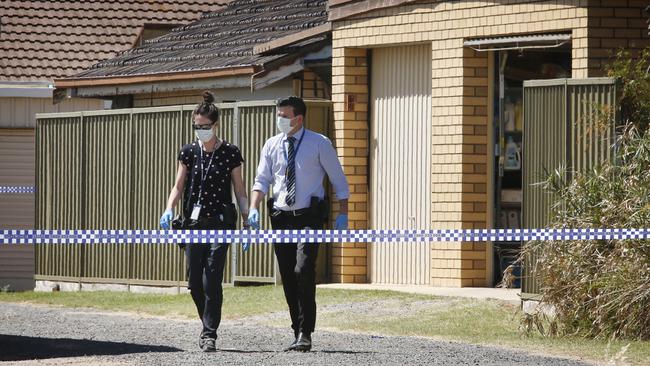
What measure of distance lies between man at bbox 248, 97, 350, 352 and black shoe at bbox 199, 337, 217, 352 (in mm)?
547

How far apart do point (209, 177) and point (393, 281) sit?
20.1 feet

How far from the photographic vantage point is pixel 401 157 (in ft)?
59.7

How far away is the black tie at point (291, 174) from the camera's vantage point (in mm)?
12250

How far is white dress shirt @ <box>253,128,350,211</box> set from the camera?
12.3 metres

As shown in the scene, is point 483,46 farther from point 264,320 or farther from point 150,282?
point 150,282

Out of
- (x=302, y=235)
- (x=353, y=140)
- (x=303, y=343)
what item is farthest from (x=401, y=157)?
(x=303, y=343)

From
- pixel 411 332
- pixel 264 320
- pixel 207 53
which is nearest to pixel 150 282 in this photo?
pixel 207 53

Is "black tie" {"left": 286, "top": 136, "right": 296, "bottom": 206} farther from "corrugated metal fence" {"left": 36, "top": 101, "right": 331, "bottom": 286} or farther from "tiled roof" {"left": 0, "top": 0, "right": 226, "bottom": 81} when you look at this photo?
"tiled roof" {"left": 0, "top": 0, "right": 226, "bottom": 81}

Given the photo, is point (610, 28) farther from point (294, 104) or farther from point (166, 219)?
point (166, 219)

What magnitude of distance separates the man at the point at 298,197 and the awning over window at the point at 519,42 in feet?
14.3

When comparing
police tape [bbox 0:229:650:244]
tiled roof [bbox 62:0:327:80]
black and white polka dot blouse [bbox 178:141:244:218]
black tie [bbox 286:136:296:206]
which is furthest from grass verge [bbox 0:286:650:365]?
tiled roof [bbox 62:0:327:80]

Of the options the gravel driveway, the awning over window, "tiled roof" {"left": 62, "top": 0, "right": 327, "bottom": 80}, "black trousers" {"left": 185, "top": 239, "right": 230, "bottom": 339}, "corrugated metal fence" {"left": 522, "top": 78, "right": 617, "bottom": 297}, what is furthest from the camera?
"tiled roof" {"left": 62, "top": 0, "right": 327, "bottom": 80}

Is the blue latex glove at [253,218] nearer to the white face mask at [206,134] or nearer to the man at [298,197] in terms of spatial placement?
the man at [298,197]

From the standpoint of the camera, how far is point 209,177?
1252 centimetres
